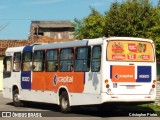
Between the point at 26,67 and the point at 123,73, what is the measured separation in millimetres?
6407

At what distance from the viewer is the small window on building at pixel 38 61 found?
69.0 ft

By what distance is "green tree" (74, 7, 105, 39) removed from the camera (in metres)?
37.9

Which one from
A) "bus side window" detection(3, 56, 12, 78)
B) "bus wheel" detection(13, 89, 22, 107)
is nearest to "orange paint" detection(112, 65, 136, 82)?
"bus wheel" detection(13, 89, 22, 107)

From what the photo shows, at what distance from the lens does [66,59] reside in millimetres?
19250

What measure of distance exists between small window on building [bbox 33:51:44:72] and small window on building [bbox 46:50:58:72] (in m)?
0.45

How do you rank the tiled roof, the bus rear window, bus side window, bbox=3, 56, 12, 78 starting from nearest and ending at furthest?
the bus rear window, bus side window, bbox=3, 56, 12, 78, the tiled roof

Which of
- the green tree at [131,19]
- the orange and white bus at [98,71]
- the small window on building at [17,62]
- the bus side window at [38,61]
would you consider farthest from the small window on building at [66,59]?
the green tree at [131,19]

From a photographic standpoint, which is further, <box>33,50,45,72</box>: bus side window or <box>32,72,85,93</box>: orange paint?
<box>33,50,45,72</box>: bus side window

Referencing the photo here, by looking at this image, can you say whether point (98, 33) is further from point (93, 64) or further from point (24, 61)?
point (93, 64)

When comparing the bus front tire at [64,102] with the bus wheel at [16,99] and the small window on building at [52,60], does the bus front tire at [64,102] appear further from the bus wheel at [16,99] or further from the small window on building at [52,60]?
the bus wheel at [16,99]

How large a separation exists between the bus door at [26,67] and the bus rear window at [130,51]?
224 inches

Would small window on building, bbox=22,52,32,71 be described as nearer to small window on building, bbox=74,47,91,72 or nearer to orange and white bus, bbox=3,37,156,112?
orange and white bus, bbox=3,37,156,112

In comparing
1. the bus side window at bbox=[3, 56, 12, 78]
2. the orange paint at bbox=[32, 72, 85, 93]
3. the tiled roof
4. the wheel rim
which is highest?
the tiled roof

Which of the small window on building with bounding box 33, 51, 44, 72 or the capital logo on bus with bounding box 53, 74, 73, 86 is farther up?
the small window on building with bounding box 33, 51, 44, 72
